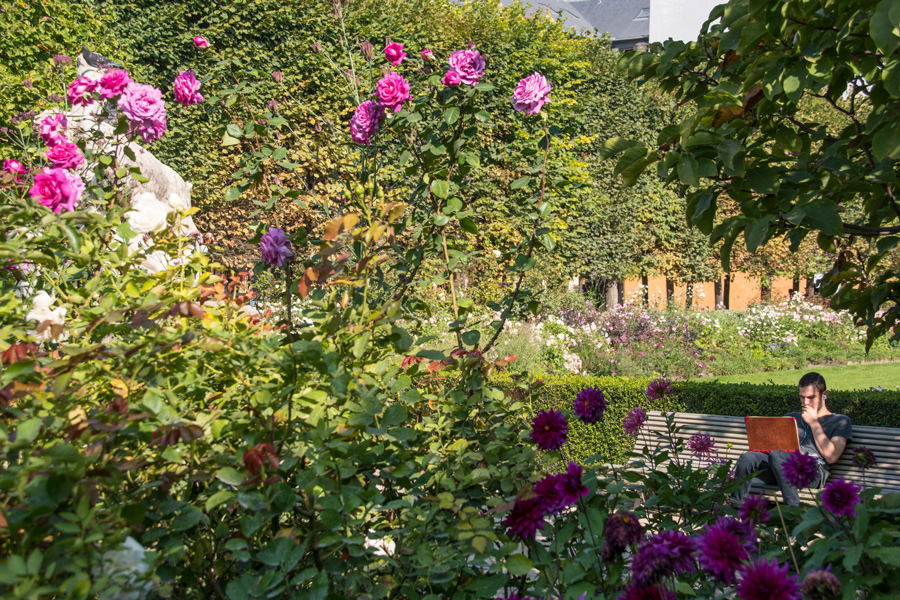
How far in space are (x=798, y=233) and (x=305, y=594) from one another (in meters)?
1.89

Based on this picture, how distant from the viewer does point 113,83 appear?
2342 millimetres

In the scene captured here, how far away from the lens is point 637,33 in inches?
1161

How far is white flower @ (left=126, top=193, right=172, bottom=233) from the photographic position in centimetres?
217

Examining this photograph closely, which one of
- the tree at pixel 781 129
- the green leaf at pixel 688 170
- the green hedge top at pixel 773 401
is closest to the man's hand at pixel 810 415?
the green hedge top at pixel 773 401

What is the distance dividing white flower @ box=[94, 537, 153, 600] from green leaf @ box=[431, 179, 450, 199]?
1333mm

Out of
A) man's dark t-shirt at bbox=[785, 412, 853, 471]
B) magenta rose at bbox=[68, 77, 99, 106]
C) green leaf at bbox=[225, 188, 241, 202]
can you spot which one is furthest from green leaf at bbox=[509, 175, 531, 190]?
man's dark t-shirt at bbox=[785, 412, 853, 471]

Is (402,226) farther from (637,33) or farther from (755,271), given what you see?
(637,33)

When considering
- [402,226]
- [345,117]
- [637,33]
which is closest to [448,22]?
[345,117]

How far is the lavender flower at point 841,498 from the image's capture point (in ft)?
4.89

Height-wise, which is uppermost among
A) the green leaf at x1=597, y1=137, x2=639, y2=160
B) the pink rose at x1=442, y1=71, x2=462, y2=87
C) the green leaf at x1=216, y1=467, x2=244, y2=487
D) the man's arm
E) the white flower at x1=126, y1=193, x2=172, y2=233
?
the pink rose at x1=442, y1=71, x2=462, y2=87

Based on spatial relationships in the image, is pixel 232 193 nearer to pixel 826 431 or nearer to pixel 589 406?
pixel 589 406

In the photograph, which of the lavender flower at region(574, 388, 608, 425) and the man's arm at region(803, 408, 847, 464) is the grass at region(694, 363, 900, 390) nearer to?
the man's arm at region(803, 408, 847, 464)

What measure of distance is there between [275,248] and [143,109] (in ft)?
3.23

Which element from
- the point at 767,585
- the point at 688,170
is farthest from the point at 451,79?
the point at 767,585
